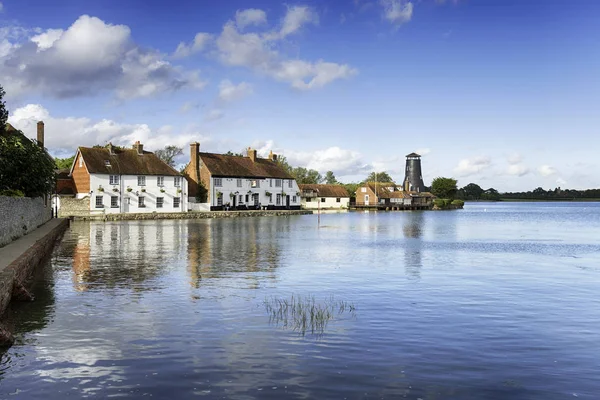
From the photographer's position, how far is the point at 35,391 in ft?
29.5

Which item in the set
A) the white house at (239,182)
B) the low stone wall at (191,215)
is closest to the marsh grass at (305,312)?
the low stone wall at (191,215)

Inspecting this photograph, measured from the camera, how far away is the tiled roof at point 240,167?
87.2m

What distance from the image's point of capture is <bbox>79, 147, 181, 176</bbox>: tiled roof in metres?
72.1

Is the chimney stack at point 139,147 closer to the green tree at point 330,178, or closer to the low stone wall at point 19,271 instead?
the low stone wall at point 19,271

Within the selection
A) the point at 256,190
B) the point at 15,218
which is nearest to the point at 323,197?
the point at 256,190

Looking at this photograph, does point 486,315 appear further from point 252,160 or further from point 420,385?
point 252,160

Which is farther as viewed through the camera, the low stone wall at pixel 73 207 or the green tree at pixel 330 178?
the green tree at pixel 330 178

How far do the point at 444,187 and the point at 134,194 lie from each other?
117540mm

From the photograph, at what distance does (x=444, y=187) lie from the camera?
172625 millimetres

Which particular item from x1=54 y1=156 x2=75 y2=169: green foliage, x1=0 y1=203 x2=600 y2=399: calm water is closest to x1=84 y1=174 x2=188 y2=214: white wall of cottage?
x1=54 y1=156 x2=75 y2=169: green foliage

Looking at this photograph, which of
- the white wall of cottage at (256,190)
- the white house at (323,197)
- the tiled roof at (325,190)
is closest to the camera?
the white wall of cottage at (256,190)

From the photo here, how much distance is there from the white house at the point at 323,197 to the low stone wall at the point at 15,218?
86.5m

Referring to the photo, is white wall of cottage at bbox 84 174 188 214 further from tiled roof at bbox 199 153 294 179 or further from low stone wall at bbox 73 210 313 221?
tiled roof at bbox 199 153 294 179

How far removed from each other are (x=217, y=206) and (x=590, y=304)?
72.2 m
